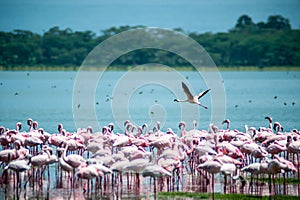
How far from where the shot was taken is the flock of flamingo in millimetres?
12312

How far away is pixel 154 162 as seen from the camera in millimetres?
13438

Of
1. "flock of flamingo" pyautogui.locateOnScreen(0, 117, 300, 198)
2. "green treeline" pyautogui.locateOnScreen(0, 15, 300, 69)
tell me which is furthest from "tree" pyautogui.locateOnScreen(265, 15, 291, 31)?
"flock of flamingo" pyautogui.locateOnScreen(0, 117, 300, 198)

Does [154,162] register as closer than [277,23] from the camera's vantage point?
Yes

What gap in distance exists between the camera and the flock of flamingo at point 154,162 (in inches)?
485

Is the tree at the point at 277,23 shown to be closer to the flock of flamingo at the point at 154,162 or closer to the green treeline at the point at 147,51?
the green treeline at the point at 147,51

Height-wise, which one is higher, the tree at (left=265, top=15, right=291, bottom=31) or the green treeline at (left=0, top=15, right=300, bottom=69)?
the tree at (left=265, top=15, right=291, bottom=31)

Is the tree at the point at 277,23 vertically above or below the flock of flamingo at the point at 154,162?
above

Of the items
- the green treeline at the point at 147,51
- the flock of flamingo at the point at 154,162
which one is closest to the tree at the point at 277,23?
the green treeline at the point at 147,51

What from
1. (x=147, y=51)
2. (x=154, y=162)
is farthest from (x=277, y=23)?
(x=154, y=162)

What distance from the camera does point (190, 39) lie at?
109 m

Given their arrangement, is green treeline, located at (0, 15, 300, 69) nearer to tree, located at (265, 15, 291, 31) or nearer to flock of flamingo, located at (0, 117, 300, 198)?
tree, located at (265, 15, 291, 31)

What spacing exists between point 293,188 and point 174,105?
25.4m

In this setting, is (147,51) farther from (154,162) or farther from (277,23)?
(154,162)

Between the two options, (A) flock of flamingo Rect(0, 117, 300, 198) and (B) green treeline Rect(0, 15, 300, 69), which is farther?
(B) green treeline Rect(0, 15, 300, 69)
